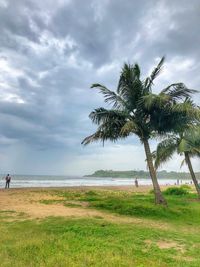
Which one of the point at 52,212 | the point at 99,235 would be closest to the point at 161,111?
the point at 52,212

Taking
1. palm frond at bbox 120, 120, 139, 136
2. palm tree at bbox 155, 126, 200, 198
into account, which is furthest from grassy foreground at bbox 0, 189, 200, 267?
palm tree at bbox 155, 126, 200, 198

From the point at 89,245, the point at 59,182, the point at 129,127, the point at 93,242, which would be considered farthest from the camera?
the point at 59,182

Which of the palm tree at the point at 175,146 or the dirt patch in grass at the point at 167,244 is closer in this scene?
the dirt patch in grass at the point at 167,244

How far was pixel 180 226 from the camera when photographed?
1067cm

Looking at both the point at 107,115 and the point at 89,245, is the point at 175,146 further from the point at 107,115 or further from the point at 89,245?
the point at 89,245

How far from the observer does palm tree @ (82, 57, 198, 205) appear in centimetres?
1512

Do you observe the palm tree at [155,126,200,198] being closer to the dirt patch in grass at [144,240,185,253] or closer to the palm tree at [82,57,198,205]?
the palm tree at [82,57,198,205]

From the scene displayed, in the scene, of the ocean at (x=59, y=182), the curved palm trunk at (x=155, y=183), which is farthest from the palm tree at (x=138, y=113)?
the ocean at (x=59, y=182)

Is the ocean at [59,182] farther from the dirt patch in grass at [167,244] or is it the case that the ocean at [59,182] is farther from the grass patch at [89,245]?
the dirt patch in grass at [167,244]

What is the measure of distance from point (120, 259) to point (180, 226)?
5196 millimetres

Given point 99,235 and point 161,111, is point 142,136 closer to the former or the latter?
point 161,111

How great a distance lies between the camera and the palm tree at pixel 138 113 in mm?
15117

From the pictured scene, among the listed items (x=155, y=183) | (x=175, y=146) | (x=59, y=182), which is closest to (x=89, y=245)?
(x=155, y=183)

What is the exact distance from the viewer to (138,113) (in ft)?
51.0
